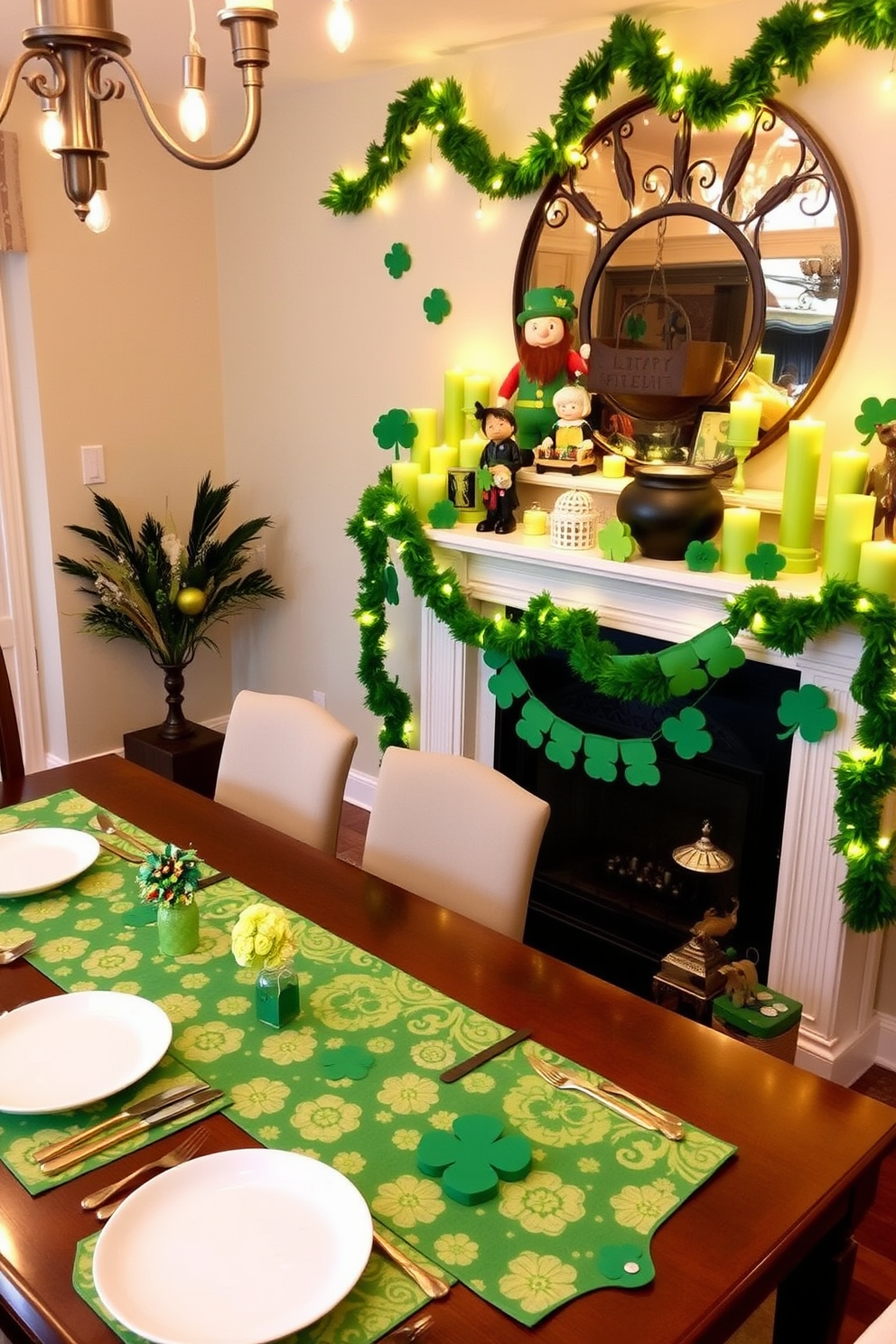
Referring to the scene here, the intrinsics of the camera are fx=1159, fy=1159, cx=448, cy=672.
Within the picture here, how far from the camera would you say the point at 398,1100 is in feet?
4.63

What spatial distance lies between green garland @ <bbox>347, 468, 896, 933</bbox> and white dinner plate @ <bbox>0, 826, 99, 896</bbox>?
1.24 meters

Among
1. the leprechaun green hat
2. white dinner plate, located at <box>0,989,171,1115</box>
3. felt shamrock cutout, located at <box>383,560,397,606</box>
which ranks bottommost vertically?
white dinner plate, located at <box>0,989,171,1115</box>

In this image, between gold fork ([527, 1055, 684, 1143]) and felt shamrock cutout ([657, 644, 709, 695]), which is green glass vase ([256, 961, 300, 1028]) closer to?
gold fork ([527, 1055, 684, 1143])

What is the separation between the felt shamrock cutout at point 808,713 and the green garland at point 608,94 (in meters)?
1.26

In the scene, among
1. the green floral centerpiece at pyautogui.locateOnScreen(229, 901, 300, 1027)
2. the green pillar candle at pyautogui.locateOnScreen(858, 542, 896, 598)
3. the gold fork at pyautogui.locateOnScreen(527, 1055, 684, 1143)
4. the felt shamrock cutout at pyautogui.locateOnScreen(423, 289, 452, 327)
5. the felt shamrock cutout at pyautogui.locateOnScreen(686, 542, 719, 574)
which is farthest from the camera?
the felt shamrock cutout at pyautogui.locateOnScreen(423, 289, 452, 327)

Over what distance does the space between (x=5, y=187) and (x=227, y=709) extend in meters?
2.01

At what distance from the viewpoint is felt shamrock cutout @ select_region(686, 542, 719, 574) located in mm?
2553

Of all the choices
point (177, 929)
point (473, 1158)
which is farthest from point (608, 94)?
point (473, 1158)

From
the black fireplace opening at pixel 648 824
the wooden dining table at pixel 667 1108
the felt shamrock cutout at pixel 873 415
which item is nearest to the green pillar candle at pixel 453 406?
the black fireplace opening at pixel 648 824

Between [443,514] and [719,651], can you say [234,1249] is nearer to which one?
[719,651]

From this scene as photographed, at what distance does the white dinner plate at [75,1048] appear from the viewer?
139 centimetres

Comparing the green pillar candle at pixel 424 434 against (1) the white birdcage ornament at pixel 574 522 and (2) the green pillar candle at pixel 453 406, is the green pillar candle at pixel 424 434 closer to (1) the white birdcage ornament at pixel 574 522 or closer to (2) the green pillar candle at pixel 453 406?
(2) the green pillar candle at pixel 453 406

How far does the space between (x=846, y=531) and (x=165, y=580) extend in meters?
2.29

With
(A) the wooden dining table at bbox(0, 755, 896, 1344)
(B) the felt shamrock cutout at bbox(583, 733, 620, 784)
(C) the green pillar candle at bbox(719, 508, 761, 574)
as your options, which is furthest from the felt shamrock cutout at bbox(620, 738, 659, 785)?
(A) the wooden dining table at bbox(0, 755, 896, 1344)
